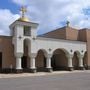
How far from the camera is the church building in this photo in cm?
3150

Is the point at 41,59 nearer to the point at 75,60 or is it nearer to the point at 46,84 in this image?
Answer: the point at 75,60

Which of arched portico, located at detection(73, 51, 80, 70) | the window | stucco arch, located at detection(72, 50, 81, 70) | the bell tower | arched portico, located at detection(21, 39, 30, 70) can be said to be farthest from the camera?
arched portico, located at detection(73, 51, 80, 70)

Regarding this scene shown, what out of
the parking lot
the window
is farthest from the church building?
the parking lot

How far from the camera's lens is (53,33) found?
149 feet

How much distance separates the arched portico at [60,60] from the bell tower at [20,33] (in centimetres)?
780

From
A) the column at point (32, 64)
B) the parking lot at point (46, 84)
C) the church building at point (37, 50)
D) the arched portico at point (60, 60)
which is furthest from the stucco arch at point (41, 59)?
the parking lot at point (46, 84)

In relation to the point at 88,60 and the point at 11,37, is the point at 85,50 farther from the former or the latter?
the point at 11,37

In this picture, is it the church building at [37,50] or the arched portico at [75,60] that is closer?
the church building at [37,50]

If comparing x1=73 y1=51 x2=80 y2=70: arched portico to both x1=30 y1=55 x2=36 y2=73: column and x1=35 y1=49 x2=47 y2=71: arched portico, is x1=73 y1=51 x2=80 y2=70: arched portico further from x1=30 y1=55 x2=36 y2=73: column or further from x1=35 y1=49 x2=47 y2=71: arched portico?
x1=30 y1=55 x2=36 y2=73: column

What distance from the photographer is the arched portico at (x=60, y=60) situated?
3944 centimetres

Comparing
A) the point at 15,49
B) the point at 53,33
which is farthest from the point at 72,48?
the point at 15,49

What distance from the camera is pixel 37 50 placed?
33.3m

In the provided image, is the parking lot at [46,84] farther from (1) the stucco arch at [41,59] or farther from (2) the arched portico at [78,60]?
(2) the arched portico at [78,60]

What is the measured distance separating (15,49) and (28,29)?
12.5 feet
